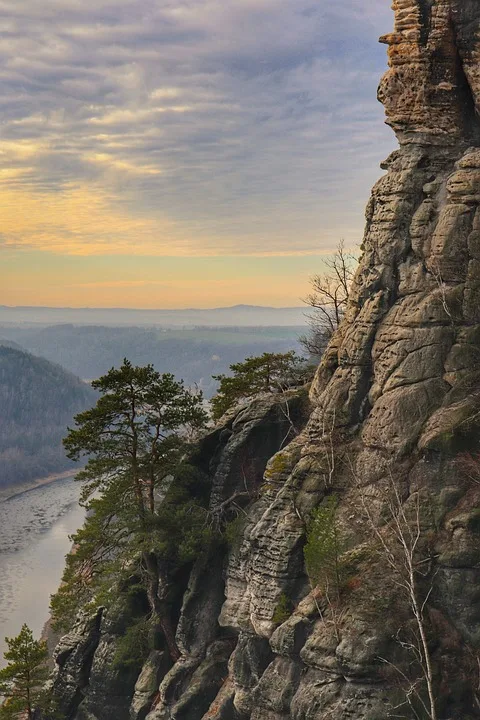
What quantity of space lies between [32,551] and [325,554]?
99378mm

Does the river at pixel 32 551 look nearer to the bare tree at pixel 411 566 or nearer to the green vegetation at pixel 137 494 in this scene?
the green vegetation at pixel 137 494

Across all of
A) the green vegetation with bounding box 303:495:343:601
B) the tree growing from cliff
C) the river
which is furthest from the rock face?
the river

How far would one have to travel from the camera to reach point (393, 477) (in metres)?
32.4

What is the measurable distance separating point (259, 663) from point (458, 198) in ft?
68.1

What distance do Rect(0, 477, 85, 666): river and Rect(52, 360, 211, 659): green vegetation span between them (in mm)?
42369

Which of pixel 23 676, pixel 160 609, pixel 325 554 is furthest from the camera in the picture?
pixel 23 676

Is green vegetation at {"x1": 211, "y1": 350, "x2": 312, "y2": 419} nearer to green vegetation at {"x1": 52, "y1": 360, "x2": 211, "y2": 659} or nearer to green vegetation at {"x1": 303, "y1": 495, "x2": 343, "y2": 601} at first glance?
green vegetation at {"x1": 52, "y1": 360, "x2": 211, "y2": 659}

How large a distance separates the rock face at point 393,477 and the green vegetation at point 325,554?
44 centimetres

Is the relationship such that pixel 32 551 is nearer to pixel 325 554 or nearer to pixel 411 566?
pixel 325 554

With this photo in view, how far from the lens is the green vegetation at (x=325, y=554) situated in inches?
1217

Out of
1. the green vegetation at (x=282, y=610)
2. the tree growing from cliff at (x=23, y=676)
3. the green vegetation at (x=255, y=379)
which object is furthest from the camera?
the green vegetation at (x=255, y=379)

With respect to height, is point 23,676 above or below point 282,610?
below

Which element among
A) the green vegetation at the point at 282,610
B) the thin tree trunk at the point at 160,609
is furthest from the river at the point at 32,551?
the green vegetation at the point at 282,610

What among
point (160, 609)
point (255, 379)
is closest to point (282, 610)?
point (160, 609)
